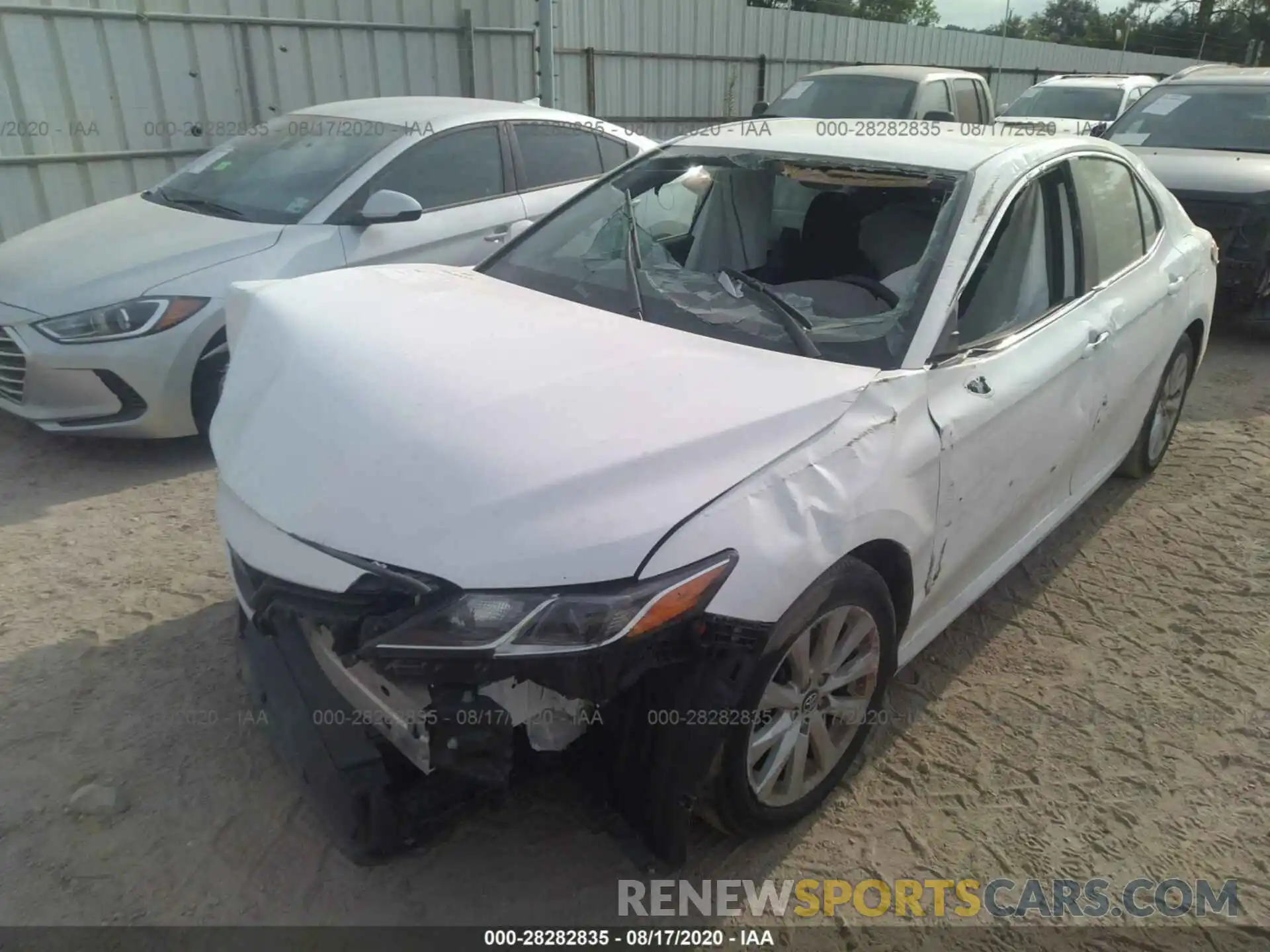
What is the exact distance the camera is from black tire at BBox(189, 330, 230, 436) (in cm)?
449

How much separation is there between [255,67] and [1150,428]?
25.9ft

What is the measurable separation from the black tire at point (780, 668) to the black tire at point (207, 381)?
3368 millimetres

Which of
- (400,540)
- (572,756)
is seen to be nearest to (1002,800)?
(572,756)

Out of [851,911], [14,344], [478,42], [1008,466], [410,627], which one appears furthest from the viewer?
[478,42]

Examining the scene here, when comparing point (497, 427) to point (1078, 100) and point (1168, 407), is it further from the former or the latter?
point (1078, 100)

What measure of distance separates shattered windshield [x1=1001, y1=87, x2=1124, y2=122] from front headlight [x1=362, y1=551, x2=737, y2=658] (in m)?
12.1

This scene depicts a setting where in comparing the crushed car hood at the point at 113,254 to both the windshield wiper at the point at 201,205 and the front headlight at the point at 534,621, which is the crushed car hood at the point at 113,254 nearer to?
the windshield wiper at the point at 201,205

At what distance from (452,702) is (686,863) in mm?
906

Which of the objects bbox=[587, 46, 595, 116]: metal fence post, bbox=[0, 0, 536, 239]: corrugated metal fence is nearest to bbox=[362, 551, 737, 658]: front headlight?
bbox=[0, 0, 536, 239]: corrugated metal fence

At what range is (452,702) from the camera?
6.30ft

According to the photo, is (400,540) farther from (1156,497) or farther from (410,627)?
(1156,497)

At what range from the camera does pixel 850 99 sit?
995 cm

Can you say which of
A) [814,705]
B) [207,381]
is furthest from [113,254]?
[814,705]

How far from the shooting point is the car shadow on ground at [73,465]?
167 inches
